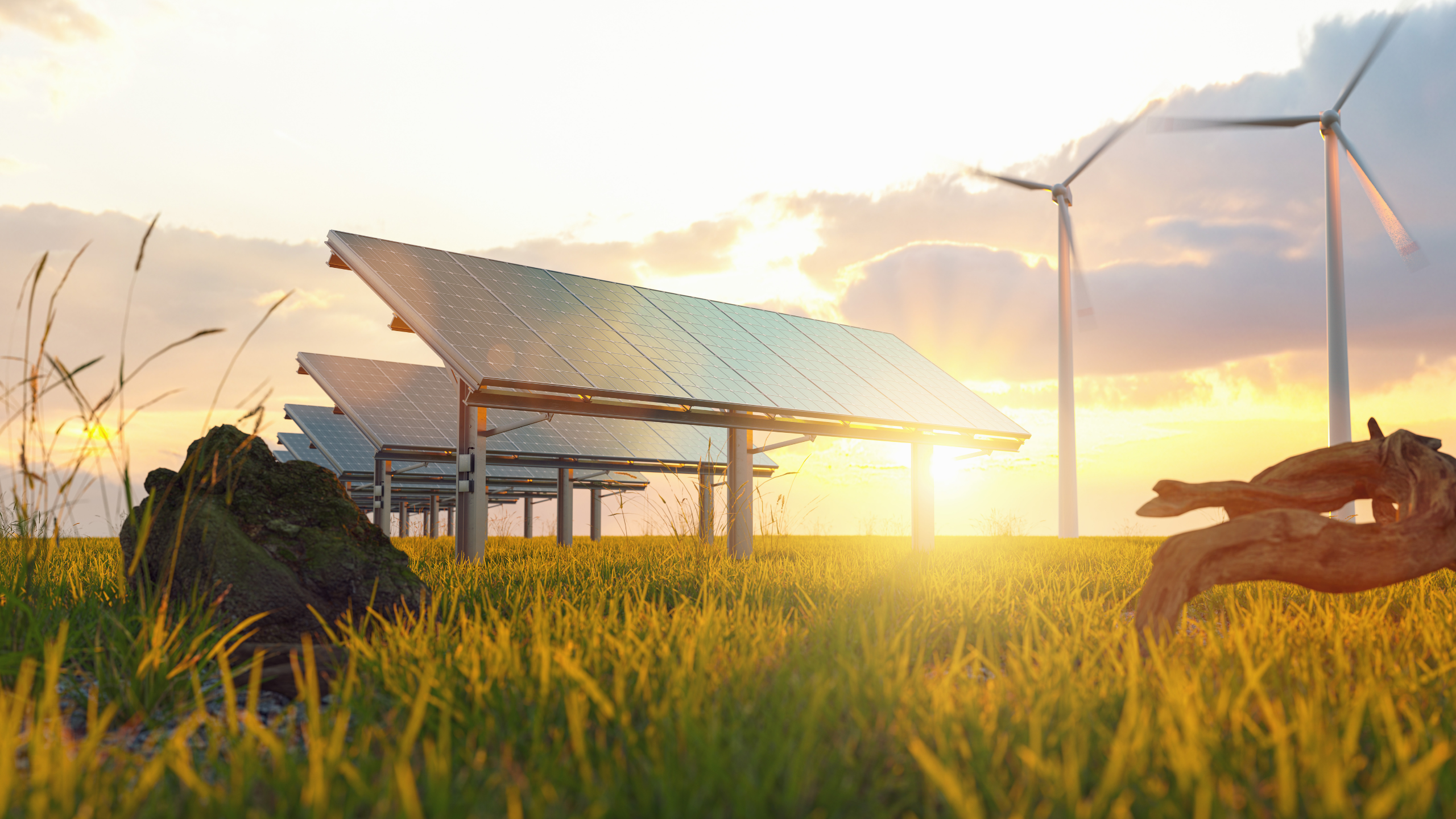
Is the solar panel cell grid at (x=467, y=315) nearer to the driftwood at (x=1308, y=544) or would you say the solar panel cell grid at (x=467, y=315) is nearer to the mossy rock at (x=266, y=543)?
the mossy rock at (x=266, y=543)

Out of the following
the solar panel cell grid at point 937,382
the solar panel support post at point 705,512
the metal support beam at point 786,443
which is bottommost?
the solar panel support post at point 705,512

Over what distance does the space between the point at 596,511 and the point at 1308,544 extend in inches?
888

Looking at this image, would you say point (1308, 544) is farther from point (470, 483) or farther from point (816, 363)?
point (816, 363)

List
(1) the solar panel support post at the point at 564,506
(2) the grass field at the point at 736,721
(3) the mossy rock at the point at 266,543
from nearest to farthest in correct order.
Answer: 1. (2) the grass field at the point at 736,721
2. (3) the mossy rock at the point at 266,543
3. (1) the solar panel support post at the point at 564,506

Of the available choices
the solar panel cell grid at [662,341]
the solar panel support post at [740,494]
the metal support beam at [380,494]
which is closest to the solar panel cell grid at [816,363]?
the solar panel support post at [740,494]

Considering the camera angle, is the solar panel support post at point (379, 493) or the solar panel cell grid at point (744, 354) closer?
the solar panel cell grid at point (744, 354)

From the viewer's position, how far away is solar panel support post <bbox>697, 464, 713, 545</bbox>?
9594mm

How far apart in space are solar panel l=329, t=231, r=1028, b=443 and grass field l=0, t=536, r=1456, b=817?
481cm

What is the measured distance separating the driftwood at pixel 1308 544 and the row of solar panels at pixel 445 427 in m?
11.5

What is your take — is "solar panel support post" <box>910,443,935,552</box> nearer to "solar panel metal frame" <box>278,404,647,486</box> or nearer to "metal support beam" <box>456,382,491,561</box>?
"metal support beam" <box>456,382,491,561</box>

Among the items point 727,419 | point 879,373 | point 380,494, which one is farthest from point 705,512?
point 380,494

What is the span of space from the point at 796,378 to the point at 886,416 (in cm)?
154

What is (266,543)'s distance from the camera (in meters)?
5.29

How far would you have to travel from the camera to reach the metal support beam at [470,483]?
10.3 metres
